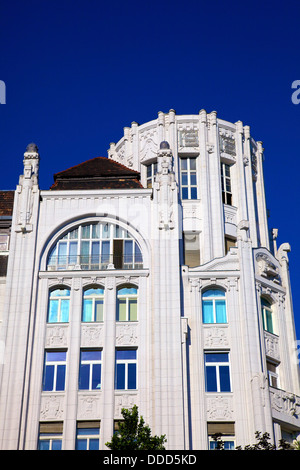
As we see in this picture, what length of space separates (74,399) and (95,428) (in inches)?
65.0

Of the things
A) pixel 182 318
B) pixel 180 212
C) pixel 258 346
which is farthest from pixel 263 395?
pixel 180 212

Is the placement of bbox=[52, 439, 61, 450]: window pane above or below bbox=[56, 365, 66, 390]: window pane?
below

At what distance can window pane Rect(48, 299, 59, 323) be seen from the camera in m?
Answer: 37.7

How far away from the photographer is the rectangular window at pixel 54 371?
117 ft

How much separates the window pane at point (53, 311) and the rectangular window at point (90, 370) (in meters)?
2.35

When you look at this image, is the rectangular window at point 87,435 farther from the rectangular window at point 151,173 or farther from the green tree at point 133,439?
the rectangular window at point 151,173

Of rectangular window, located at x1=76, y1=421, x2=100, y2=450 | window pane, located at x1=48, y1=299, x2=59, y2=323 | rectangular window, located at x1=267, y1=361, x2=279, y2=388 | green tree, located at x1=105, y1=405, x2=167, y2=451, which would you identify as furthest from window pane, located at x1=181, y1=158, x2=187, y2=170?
green tree, located at x1=105, y1=405, x2=167, y2=451

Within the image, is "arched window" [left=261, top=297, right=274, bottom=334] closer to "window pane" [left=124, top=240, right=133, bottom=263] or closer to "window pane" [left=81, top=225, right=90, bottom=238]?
"window pane" [left=124, top=240, right=133, bottom=263]

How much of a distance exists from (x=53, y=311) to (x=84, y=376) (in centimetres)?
392

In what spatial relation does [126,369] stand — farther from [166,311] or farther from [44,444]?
[44,444]

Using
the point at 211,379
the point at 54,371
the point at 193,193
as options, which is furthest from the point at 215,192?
the point at 54,371

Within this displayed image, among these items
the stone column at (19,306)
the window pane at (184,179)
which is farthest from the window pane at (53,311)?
the window pane at (184,179)

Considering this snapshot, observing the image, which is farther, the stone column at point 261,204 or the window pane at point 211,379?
the stone column at point 261,204

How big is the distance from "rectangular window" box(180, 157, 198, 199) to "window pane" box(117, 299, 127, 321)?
8.78 meters
